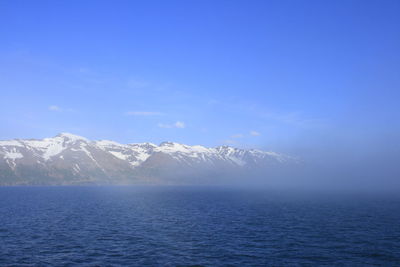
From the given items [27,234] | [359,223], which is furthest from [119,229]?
[359,223]

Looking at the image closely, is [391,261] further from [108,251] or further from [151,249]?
[108,251]

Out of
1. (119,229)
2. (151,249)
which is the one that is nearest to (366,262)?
(151,249)

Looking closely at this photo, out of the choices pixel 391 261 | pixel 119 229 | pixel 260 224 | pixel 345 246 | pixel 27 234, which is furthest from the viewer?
pixel 260 224

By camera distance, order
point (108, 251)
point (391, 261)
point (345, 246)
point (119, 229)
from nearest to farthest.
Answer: point (391, 261)
point (108, 251)
point (345, 246)
point (119, 229)

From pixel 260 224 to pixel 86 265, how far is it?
2201 inches

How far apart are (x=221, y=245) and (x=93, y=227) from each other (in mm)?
39368

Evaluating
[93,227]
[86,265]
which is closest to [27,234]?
[93,227]

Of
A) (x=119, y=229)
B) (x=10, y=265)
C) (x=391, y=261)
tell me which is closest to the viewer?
(x=10, y=265)

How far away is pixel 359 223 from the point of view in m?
96.3

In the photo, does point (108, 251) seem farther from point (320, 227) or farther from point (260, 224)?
point (320, 227)

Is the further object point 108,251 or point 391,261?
point 108,251

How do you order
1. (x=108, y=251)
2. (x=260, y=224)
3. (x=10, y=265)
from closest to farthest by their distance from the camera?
(x=10, y=265) < (x=108, y=251) < (x=260, y=224)

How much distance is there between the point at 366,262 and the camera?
5584 centimetres

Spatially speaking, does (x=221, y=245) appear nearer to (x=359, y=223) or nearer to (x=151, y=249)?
(x=151, y=249)
